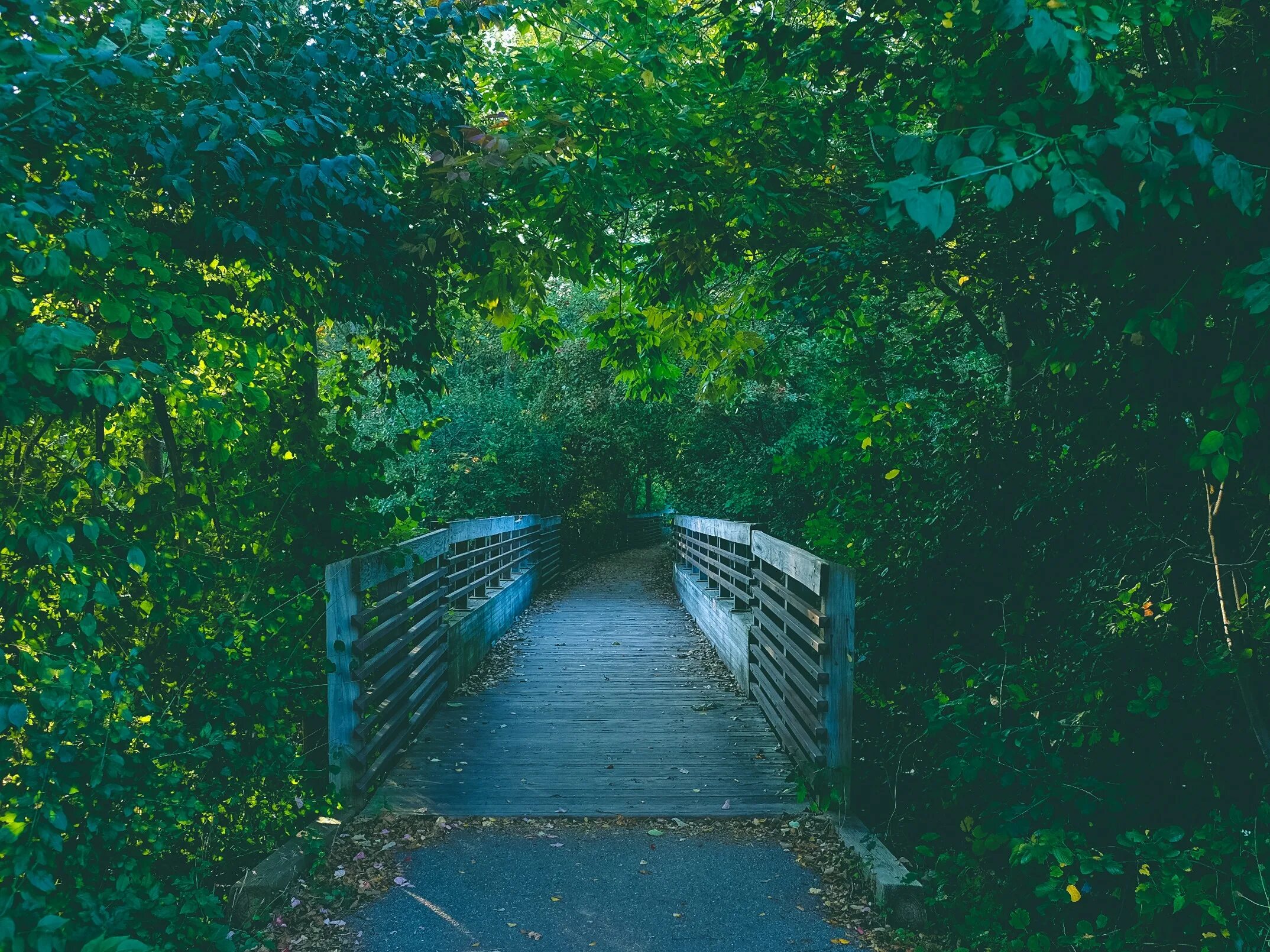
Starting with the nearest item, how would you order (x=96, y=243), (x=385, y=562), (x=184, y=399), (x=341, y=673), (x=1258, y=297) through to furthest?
(x=1258, y=297)
(x=96, y=243)
(x=184, y=399)
(x=341, y=673)
(x=385, y=562)

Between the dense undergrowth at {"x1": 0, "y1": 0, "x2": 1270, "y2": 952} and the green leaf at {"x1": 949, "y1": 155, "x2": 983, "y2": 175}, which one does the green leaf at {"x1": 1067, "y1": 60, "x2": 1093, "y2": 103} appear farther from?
the green leaf at {"x1": 949, "y1": 155, "x2": 983, "y2": 175}

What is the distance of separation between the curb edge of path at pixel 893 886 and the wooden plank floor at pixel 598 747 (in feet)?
3.05

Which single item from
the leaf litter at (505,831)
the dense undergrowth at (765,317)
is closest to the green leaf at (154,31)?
the dense undergrowth at (765,317)

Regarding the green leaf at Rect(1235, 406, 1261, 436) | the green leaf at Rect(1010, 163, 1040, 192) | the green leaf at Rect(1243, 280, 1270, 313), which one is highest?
the green leaf at Rect(1010, 163, 1040, 192)

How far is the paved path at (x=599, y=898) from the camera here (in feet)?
12.1

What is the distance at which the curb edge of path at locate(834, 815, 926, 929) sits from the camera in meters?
3.77

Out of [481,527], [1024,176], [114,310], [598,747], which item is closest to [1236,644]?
[1024,176]

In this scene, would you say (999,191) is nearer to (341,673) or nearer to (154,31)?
(154,31)

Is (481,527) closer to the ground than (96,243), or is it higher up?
closer to the ground

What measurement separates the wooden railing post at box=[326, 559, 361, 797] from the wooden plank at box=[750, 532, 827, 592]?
2540 millimetres

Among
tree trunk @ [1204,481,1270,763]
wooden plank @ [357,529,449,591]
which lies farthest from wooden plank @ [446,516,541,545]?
tree trunk @ [1204,481,1270,763]

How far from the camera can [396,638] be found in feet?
19.7

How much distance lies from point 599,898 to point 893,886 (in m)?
1.29

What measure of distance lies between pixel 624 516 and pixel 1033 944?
91.9 feet
